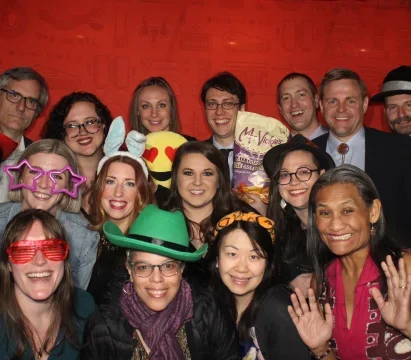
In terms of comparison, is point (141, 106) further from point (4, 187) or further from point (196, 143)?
point (4, 187)


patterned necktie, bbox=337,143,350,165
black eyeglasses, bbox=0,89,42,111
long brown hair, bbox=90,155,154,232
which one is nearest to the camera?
long brown hair, bbox=90,155,154,232

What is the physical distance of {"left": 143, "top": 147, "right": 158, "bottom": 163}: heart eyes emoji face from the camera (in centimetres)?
369

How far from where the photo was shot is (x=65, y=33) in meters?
5.35

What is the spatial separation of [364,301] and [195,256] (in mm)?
803

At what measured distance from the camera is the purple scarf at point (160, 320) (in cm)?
246

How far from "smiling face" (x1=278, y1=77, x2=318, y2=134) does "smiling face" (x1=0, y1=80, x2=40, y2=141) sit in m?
1.94

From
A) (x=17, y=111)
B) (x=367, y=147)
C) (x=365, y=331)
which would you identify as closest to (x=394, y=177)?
(x=367, y=147)

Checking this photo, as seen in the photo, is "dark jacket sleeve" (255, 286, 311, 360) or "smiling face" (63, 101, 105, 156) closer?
"dark jacket sleeve" (255, 286, 311, 360)

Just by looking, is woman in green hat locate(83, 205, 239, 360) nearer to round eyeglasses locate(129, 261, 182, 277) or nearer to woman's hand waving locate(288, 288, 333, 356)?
round eyeglasses locate(129, 261, 182, 277)

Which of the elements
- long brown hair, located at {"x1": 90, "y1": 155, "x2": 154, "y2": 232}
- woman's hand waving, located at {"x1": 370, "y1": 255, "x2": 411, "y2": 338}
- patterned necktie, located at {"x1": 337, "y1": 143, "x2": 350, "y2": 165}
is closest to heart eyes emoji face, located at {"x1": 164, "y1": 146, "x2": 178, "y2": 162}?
long brown hair, located at {"x1": 90, "y1": 155, "x2": 154, "y2": 232}

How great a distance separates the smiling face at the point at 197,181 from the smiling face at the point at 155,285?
0.93 meters

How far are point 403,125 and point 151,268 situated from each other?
2602 millimetres

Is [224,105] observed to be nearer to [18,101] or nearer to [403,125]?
[403,125]

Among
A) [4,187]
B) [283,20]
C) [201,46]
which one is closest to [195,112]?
[201,46]
